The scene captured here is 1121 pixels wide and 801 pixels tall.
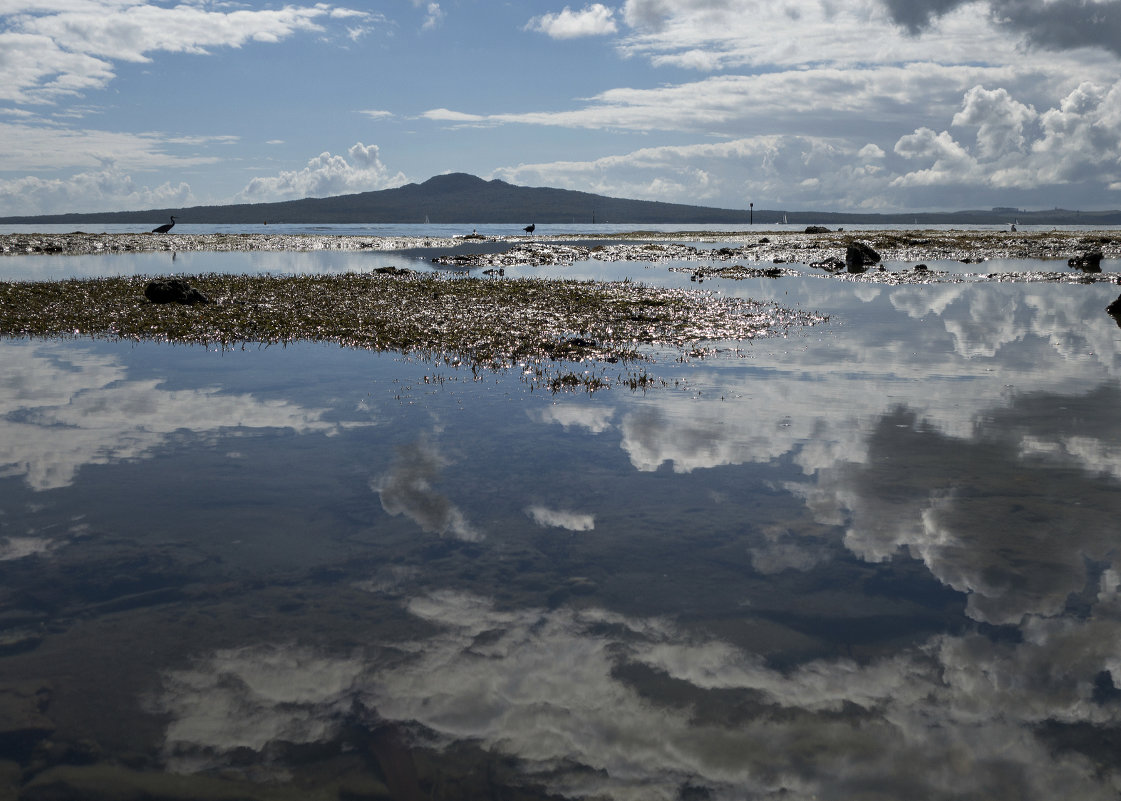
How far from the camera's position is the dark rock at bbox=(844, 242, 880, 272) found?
209 feet

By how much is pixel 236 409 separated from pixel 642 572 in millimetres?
10997

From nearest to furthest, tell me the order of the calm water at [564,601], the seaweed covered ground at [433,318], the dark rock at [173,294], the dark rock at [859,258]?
the calm water at [564,601] → the seaweed covered ground at [433,318] → the dark rock at [173,294] → the dark rock at [859,258]

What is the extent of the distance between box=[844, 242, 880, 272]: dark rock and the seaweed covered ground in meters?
25.9

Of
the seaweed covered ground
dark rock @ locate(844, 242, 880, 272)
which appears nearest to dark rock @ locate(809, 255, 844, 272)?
dark rock @ locate(844, 242, 880, 272)

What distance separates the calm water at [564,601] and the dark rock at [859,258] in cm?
5030

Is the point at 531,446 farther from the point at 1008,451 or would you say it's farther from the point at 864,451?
the point at 1008,451

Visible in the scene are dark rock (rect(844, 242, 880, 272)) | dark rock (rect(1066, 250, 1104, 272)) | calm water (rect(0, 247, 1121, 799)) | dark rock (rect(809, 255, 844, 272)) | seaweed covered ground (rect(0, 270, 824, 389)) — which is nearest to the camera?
calm water (rect(0, 247, 1121, 799))

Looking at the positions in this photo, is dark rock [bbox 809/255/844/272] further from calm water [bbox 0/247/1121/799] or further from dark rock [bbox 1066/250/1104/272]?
calm water [bbox 0/247/1121/799]

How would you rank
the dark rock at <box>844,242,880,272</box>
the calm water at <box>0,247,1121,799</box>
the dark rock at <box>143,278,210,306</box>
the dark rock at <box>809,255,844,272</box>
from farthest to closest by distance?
the dark rock at <box>809,255,844,272</box>, the dark rock at <box>844,242,880,272</box>, the dark rock at <box>143,278,210,306</box>, the calm water at <box>0,247,1121,799</box>

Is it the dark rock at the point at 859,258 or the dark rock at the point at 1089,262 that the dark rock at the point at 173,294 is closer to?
the dark rock at the point at 859,258

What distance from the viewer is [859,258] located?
6456cm

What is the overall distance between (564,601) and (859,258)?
62.6m

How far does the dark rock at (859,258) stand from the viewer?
6381 centimetres

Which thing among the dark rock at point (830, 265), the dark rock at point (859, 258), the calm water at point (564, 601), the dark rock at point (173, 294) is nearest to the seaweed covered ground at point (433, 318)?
the dark rock at point (173, 294)
